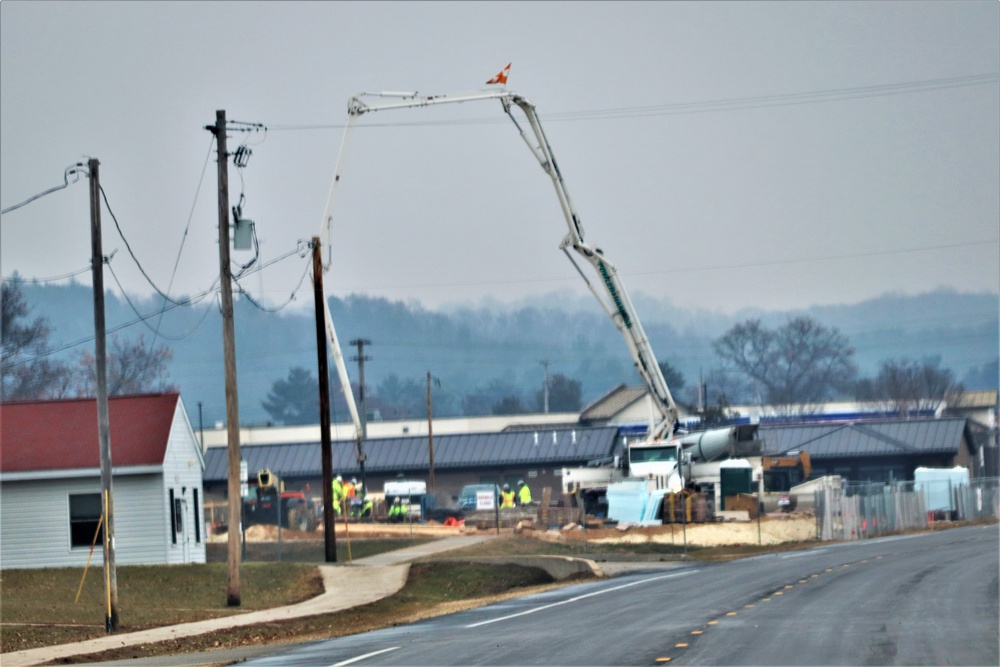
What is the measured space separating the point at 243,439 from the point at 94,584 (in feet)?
339

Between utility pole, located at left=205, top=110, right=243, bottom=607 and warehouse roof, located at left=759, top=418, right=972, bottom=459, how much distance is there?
56.4 m

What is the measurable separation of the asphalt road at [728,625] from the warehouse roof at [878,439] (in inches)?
2133

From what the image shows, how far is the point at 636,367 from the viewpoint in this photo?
2169 inches

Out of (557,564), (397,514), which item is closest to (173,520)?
(557,564)

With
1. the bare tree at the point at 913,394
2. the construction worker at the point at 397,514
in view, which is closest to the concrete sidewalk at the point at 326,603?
the construction worker at the point at 397,514

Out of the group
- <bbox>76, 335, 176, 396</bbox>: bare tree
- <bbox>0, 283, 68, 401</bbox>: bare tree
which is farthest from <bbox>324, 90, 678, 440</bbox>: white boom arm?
<bbox>76, 335, 176, 396</bbox>: bare tree

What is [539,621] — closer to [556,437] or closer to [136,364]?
[556,437]

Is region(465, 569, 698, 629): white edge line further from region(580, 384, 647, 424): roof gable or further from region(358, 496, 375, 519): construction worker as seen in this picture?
region(580, 384, 647, 424): roof gable

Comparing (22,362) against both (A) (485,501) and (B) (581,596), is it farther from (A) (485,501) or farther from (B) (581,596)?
(B) (581,596)

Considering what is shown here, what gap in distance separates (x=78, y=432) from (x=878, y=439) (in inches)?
2411

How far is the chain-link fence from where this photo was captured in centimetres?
5156

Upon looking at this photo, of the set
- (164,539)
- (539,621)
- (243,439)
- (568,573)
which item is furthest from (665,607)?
(243,439)

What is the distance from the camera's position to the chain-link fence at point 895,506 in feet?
169

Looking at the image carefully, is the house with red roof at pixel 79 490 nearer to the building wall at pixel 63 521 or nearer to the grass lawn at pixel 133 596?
the building wall at pixel 63 521
